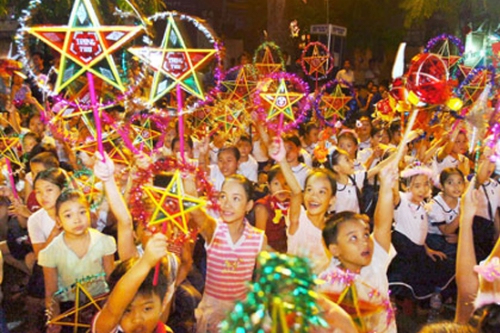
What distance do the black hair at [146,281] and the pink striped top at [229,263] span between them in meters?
0.65

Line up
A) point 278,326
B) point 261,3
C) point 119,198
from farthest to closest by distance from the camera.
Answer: point 261,3, point 119,198, point 278,326

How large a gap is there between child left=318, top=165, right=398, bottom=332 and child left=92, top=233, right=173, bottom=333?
0.93 metres

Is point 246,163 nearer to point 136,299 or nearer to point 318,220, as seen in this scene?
point 318,220

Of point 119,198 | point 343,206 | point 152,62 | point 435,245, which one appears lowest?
point 435,245

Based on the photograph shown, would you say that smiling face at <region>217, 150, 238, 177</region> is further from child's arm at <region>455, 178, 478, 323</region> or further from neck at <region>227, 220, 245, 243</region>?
child's arm at <region>455, 178, 478, 323</region>

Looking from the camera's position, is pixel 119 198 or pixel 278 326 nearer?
pixel 278 326

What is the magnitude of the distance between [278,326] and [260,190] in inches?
196

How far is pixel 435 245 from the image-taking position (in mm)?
5656

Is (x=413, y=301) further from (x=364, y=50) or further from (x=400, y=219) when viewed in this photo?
(x=364, y=50)

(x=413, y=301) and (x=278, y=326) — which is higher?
(x=278, y=326)

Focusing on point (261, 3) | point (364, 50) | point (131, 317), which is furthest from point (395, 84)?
point (261, 3)

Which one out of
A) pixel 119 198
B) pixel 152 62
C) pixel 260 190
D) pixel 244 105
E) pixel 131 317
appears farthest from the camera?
pixel 244 105

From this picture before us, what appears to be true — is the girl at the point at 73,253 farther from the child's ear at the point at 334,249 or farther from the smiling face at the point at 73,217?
the child's ear at the point at 334,249

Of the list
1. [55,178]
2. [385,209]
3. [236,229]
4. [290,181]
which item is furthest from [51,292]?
[385,209]
